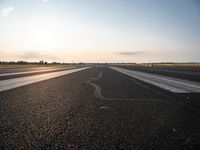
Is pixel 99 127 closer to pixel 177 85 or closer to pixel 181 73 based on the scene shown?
pixel 177 85

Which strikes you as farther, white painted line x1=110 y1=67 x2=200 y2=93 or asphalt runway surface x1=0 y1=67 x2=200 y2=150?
white painted line x1=110 y1=67 x2=200 y2=93

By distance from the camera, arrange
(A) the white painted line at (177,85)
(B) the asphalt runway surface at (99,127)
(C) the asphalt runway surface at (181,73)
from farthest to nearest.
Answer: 1. (C) the asphalt runway surface at (181,73)
2. (A) the white painted line at (177,85)
3. (B) the asphalt runway surface at (99,127)

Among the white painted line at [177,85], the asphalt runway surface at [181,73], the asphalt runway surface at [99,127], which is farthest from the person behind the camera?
the asphalt runway surface at [181,73]

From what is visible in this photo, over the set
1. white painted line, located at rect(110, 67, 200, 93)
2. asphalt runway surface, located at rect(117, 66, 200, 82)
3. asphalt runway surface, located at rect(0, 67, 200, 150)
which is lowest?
asphalt runway surface, located at rect(117, 66, 200, 82)

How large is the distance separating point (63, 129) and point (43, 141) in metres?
0.56

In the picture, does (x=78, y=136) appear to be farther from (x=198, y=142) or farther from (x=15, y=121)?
(x=198, y=142)

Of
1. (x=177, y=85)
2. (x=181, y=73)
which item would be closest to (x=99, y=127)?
(x=177, y=85)

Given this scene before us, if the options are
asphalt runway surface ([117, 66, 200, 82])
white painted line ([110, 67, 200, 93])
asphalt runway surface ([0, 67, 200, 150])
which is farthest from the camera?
asphalt runway surface ([117, 66, 200, 82])

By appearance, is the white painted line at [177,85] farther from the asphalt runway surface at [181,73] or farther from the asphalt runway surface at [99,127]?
the asphalt runway surface at [99,127]

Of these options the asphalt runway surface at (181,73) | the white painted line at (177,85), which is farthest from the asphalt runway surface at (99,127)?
the asphalt runway surface at (181,73)

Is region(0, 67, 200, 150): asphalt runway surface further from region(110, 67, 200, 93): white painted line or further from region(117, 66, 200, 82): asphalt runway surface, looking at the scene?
region(117, 66, 200, 82): asphalt runway surface

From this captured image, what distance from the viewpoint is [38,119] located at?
390 cm

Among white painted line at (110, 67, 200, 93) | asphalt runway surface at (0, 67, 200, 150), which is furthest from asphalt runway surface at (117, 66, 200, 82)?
asphalt runway surface at (0, 67, 200, 150)

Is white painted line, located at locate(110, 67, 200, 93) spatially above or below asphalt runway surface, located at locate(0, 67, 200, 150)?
below
